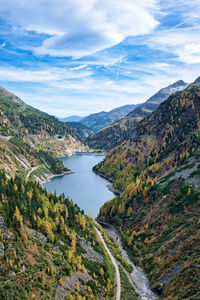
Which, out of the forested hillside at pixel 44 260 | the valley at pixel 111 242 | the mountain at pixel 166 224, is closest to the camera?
the forested hillside at pixel 44 260

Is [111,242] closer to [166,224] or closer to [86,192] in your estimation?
[166,224]

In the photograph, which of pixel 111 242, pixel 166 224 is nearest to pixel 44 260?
pixel 111 242

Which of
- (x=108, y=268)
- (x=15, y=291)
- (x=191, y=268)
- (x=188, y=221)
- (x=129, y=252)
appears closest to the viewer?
(x=15, y=291)

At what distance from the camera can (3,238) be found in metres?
43.6

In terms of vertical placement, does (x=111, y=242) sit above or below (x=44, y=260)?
below

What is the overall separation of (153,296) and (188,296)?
18708mm

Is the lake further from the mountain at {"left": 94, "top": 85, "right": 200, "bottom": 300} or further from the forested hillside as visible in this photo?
the forested hillside

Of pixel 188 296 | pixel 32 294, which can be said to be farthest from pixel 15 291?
pixel 188 296

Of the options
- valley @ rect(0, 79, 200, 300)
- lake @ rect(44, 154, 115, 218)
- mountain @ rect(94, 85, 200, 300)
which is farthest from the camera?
lake @ rect(44, 154, 115, 218)

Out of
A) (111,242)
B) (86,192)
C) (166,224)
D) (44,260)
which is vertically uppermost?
(44,260)

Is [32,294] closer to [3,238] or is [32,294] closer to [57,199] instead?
[3,238]

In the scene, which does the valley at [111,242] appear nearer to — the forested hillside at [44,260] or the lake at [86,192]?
the forested hillside at [44,260]

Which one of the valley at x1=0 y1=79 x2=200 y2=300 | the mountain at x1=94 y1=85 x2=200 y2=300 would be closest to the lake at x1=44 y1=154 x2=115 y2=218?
the valley at x1=0 y1=79 x2=200 y2=300

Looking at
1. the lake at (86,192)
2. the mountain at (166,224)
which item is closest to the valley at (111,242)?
the mountain at (166,224)
